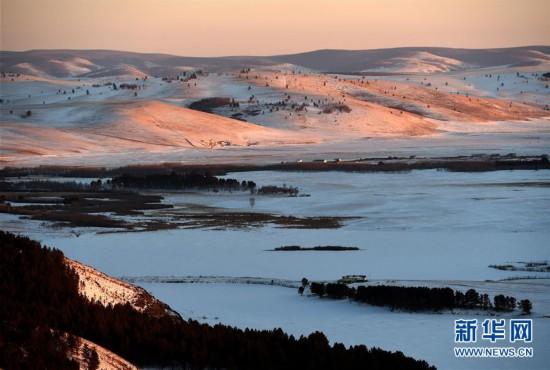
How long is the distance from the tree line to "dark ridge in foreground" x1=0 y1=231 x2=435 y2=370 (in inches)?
221

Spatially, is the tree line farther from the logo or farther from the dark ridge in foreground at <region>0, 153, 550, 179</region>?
the dark ridge in foreground at <region>0, 153, 550, 179</region>

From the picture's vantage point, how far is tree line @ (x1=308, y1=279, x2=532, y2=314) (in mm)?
18266

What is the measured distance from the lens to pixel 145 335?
1278 centimetres

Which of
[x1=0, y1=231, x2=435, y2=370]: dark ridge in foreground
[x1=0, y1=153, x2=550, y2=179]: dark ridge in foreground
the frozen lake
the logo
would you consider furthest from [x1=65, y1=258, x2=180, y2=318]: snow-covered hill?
[x1=0, y1=153, x2=550, y2=179]: dark ridge in foreground

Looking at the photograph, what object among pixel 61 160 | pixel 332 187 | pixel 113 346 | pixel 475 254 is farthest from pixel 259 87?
pixel 113 346

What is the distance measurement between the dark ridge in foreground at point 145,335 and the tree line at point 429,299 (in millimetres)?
5616

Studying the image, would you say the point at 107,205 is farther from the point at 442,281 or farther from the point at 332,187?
the point at 442,281

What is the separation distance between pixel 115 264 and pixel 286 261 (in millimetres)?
3861

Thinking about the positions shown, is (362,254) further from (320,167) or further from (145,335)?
(320,167)

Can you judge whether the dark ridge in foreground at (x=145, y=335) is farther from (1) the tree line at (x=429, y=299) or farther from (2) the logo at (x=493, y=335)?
(1) the tree line at (x=429, y=299)

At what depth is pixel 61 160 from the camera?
189ft

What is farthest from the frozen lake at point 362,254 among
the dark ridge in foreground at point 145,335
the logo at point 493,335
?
the dark ridge in foreground at point 145,335

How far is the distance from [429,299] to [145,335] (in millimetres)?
7165

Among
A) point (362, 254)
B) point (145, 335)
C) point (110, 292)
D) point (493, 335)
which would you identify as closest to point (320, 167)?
point (362, 254)
